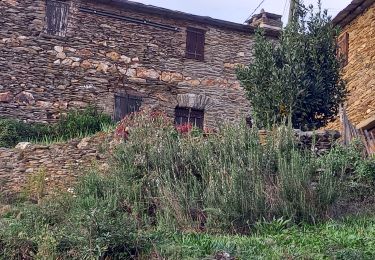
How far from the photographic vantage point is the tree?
569 inches

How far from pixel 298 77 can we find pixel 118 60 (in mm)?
5647

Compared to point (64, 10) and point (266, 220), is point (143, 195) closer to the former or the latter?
point (266, 220)

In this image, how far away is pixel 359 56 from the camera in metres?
18.8

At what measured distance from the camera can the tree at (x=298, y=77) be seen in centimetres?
1445

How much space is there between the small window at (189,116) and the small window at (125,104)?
3.26 ft

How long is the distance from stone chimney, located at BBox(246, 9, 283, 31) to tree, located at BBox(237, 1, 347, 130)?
4.87 m

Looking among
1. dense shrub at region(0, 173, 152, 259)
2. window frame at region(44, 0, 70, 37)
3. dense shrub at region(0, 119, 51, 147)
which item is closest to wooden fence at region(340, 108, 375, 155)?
dense shrub at region(0, 173, 152, 259)

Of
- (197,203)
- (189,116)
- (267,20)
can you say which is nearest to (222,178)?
(197,203)

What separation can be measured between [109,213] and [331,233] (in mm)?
2898

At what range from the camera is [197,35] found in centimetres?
1975

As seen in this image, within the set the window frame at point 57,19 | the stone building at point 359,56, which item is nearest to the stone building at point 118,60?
the window frame at point 57,19

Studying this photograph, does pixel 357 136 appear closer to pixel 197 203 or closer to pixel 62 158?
pixel 197 203

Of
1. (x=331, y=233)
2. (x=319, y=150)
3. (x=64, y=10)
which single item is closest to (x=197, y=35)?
(x=64, y=10)

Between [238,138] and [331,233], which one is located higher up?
[238,138]
